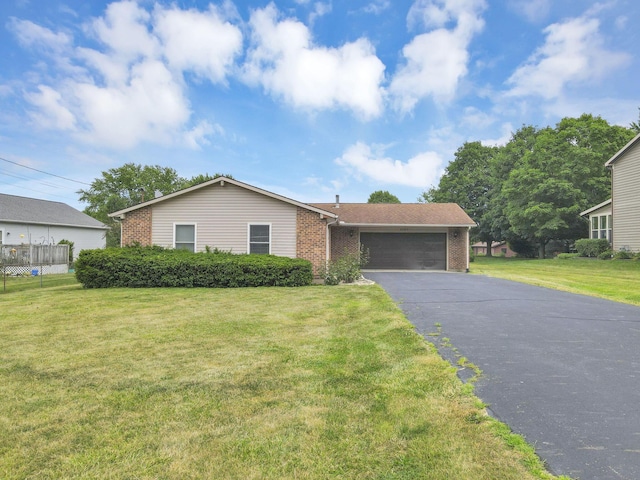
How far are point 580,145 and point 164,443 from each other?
39027 mm

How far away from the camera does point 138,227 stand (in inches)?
561

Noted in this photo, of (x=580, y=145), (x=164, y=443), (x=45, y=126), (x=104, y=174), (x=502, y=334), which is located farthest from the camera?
(x=104, y=174)

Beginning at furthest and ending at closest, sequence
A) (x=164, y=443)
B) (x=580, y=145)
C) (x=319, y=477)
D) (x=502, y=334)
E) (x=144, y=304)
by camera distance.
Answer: (x=580, y=145), (x=144, y=304), (x=502, y=334), (x=164, y=443), (x=319, y=477)

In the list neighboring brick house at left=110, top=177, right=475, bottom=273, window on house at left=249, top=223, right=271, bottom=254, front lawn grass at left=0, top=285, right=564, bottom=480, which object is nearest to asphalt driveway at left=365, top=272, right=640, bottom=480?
front lawn grass at left=0, top=285, right=564, bottom=480

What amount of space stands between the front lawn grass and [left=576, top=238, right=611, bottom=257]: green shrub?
2335 centimetres

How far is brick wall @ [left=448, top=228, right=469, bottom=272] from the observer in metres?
18.8

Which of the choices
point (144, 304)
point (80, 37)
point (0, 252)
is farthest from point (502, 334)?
point (0, 252)

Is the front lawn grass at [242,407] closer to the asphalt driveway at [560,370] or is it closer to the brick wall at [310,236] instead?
the asphalt driveway at [560,370]

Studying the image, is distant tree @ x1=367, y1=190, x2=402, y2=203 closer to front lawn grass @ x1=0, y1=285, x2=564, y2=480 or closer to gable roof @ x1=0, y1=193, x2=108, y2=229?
gable roof @ x1=0, y1=193, x2=108, y2=229

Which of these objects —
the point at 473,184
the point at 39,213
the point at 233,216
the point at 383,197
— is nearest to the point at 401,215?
the point at 233,216

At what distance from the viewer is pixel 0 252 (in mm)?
18438

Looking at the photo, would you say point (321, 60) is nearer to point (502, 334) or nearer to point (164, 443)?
point (502, 334)

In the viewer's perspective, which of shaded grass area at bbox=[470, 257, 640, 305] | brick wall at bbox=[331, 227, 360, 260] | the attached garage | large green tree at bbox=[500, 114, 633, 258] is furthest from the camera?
large green tree at bbox=[500, 114, 633, 258]

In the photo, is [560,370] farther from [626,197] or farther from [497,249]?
[497,249]
